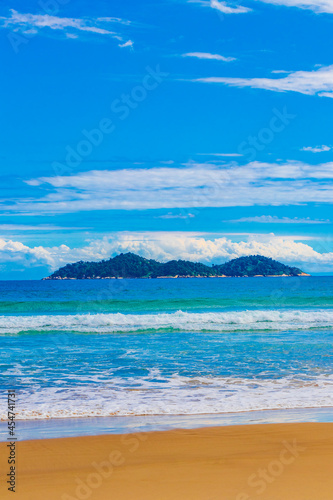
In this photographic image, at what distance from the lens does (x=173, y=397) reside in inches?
392

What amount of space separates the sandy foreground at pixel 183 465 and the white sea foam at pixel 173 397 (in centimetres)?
148

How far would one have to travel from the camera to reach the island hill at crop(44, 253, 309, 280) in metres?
130

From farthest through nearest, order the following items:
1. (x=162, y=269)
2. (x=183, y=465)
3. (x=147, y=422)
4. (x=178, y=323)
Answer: (x=162, y=269), (x=178, y=323), (x=147, y=422), (x=183, y=465)

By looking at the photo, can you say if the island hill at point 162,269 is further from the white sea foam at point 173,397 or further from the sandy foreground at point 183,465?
the sandy foreground at point 183,465

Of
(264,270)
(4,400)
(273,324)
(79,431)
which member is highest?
(264,270)

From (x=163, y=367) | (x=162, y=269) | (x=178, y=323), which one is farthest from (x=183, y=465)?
(x=162, y=269)

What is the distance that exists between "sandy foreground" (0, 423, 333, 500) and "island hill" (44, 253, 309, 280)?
387 feet

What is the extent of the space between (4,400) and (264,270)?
14244 centimetres

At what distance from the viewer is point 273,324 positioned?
2716cm

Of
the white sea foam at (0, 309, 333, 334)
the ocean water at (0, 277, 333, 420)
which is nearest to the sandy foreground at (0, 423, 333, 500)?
the ocean water at (0, 277, 333, 420)

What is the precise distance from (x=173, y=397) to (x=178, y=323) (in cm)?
1775

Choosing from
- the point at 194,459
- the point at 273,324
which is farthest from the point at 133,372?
the point at 273,324

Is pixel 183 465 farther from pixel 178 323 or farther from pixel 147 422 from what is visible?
pixel 178 323

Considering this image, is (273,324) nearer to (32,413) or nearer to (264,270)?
(32,413)
